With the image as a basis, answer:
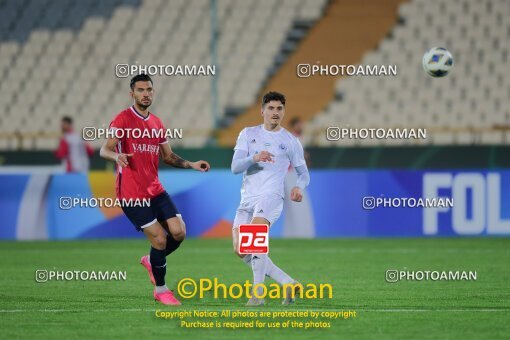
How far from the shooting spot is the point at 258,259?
10031 mm

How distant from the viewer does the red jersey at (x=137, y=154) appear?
1039cm

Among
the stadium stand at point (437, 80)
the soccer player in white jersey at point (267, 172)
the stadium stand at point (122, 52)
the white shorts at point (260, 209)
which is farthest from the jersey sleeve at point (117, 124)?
the stadium stand at point (122, 52)

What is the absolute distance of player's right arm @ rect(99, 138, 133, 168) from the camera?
9.84 metres

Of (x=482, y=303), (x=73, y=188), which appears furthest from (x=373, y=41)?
(x=482, y=303)

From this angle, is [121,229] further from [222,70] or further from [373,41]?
[373,41]

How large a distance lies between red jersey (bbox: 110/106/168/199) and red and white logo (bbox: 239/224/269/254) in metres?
1.01

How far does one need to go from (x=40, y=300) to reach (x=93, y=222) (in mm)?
8619

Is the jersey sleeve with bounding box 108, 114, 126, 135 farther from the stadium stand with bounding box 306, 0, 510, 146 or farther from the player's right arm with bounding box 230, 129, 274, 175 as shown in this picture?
the stadium stand with bounding box 306, 0, 510, 146

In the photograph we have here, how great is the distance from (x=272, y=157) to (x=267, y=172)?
185 mm

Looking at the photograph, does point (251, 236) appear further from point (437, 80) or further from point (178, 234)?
point (437, 80)

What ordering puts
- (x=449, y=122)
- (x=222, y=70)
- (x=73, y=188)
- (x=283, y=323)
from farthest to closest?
(x=222, y=70) → (x=449, y=122) → (x=73, y=188) → (x=283, y=323)

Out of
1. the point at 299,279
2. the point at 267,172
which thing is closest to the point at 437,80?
Result: the point at 299,279

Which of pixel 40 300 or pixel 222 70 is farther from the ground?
pixel 222 70

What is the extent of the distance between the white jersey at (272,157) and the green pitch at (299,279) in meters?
1.10
